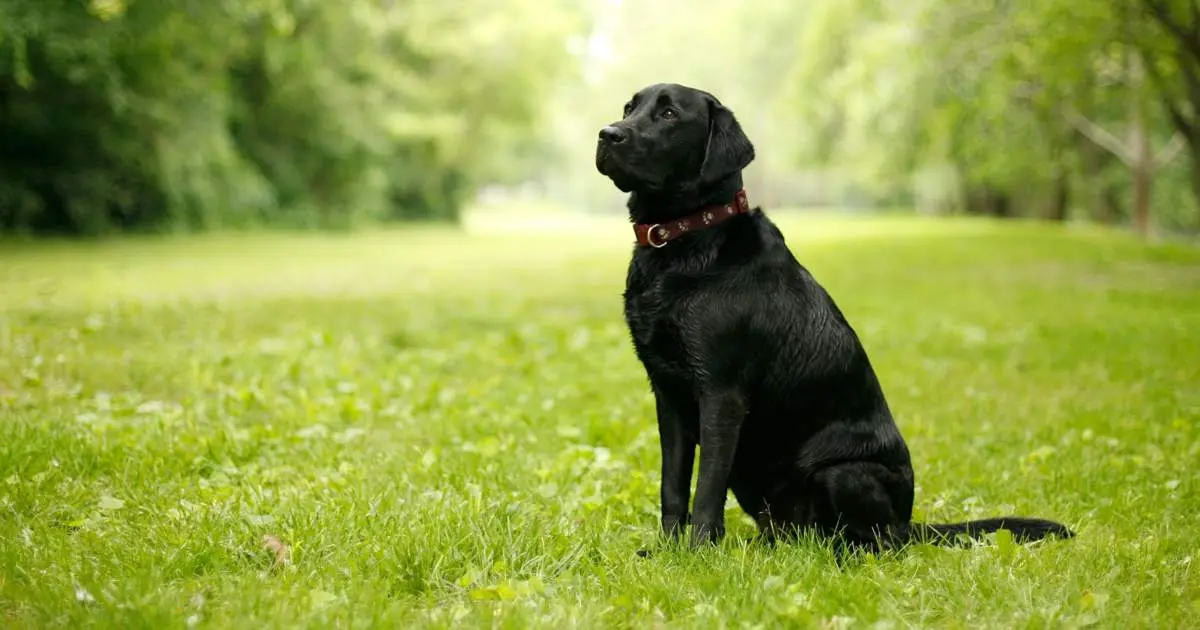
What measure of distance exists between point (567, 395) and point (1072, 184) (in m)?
42.7

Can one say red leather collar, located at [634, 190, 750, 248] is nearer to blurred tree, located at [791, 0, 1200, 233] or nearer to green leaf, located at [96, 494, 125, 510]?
green leaf, located at [96, 494, 125, 510]

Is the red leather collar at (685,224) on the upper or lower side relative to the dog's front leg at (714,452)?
upper

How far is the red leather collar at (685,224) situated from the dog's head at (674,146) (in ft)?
0.36

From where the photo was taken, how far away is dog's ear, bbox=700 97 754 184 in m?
3.81

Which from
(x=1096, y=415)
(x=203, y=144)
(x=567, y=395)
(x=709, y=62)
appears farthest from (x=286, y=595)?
(x=709, y=62)

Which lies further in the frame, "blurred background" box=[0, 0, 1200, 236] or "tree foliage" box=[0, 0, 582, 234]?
"tree foliage" box=[0, 0, 582, 234]

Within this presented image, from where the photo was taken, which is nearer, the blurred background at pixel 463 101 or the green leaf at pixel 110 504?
the green leaf at pixel 110 504

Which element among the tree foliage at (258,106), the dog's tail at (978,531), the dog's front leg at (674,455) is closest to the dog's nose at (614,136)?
the dog's front leg at (674,455)

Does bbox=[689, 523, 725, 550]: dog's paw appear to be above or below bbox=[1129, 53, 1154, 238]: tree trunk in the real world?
below

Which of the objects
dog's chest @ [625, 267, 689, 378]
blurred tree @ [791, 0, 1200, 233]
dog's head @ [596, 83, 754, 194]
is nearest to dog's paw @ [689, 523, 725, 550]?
dog's chest @ [625, 267, 689, 378]

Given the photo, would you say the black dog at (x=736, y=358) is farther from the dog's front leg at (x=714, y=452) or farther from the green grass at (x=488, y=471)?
the green grass at (x=488, y=471)

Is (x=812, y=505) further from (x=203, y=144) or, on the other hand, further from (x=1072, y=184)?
(x=1072, y=184)

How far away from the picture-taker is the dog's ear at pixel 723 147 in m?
3.81

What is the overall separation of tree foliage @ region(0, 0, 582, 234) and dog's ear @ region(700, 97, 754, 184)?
396 inches
